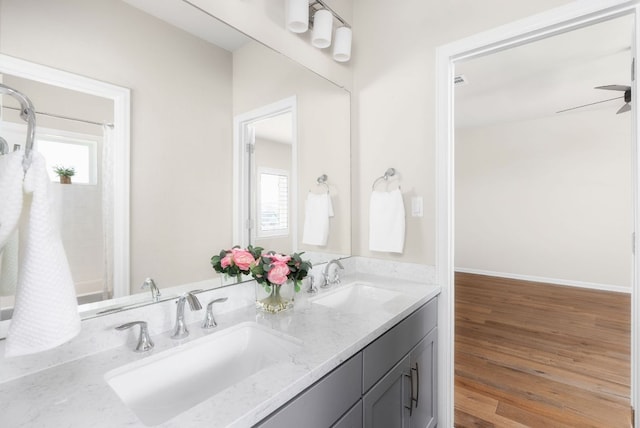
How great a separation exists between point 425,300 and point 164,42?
151 cm

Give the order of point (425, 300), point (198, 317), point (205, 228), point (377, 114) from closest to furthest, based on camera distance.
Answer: point (198, 317), point (205, 228), point (425, 300), point (377, 114)

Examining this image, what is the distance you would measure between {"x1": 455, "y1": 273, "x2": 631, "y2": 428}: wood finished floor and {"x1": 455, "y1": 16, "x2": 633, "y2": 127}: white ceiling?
2360 millimetres

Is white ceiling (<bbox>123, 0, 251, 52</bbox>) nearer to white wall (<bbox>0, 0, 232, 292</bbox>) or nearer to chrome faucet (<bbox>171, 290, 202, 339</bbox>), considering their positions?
white wall (<bbox>0, 0, 232, 292</bbox>)

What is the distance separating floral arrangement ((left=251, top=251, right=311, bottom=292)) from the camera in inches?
46.1

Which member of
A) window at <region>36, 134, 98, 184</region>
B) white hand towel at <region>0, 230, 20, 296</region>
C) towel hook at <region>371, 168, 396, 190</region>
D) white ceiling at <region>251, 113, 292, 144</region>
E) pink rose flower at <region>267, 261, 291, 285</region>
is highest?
white ceiling at <region>251, 113, 292, 144</region>

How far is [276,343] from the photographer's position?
1003 mm

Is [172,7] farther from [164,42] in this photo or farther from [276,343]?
[276,343]

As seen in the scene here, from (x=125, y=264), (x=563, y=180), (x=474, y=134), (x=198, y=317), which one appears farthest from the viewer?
(x=474, y=134)

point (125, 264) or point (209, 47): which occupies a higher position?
point (209, 47)

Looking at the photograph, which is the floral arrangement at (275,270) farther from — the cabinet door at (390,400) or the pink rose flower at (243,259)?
the cabinet door at (390,400)

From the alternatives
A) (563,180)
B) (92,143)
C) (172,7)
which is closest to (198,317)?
(92,143)

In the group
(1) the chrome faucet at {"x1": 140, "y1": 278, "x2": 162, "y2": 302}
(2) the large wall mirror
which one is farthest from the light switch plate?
(1) the chrome faucet at {"x1": 140, "y1": 278, "x2": 162, "y2": 302}

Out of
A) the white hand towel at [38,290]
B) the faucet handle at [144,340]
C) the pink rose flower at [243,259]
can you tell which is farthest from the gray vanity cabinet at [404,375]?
the white hand towel at [38,290]

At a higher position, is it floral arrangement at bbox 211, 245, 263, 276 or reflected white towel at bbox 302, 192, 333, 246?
reflected white towel at bbox 302, 192, 333, 246
